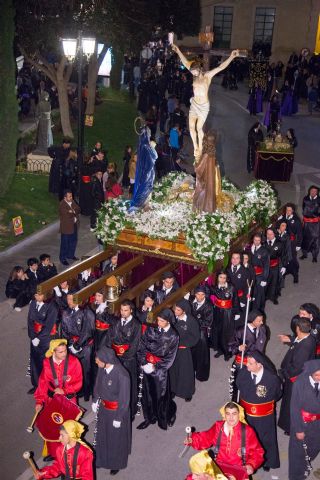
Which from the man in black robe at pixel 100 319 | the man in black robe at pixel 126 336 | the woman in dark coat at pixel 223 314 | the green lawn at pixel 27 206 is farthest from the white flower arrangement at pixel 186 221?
the green lawn at pixel 27 206

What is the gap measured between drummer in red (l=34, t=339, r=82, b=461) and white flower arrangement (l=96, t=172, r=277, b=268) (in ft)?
11.7

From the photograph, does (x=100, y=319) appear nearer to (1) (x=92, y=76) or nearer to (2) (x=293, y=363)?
(2) (x=293, y=363)

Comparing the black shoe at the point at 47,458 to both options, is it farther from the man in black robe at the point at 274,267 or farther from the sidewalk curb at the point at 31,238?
the sidewalk curb at the point at 31,238

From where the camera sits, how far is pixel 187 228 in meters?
11.8

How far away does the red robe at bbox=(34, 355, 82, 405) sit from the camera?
8.91m

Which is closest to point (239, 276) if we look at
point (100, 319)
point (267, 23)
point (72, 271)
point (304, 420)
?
point (100, 319)

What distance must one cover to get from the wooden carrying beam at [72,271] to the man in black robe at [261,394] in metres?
3.57

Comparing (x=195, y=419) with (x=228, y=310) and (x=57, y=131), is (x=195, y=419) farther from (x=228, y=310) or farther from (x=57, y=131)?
(x=57, y=131)

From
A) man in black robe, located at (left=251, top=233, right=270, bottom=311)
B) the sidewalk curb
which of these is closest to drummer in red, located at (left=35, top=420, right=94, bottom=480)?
man in black robe, located at (left=251, top=233, right=270, bottom=311)

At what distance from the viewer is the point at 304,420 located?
28.4 ft

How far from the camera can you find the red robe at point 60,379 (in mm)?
8914

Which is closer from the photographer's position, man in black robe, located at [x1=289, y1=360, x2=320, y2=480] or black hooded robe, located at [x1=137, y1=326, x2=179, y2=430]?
man in black robe, located at [x1=289, y1=360, x2=320, y2=480]

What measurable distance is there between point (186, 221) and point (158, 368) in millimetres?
3192

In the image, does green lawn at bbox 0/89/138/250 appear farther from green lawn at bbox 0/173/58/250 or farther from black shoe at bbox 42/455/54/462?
black shoe at bbox 42/455/54/462
